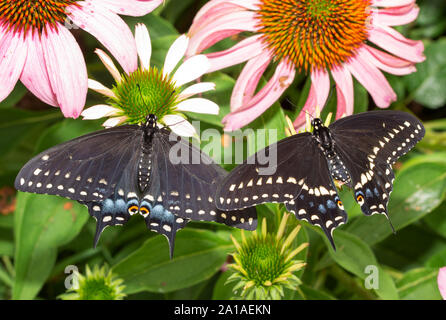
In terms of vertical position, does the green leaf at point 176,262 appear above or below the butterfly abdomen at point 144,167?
below

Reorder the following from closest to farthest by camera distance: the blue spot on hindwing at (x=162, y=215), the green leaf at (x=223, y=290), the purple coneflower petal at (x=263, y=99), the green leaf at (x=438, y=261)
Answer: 1. the blue spot on hindwing at (x=162, y=215)
2. the purple coneflower petal at (x=263, y=99)
3. the green leaf at (x=223, y=290)
4. the green leaf at (x=438, y=261)

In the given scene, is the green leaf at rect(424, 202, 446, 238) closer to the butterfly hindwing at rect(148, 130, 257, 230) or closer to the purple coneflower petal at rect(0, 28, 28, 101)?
the butterfly hindwing at rect(148, 130, 257, 230)

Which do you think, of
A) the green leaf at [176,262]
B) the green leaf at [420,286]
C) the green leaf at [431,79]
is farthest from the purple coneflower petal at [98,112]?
the green leaf at [431,79]

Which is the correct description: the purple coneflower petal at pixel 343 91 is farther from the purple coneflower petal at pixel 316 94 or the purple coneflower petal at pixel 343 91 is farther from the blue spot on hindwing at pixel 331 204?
the blue spot on hindwing at pixel 331 204

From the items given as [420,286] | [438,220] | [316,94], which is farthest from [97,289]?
[438,220]

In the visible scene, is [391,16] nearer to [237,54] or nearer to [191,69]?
[237,54]

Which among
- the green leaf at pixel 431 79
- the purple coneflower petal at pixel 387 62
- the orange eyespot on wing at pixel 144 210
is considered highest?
the green leaf at pixel 431 79

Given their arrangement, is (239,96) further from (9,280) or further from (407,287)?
(9,280)
